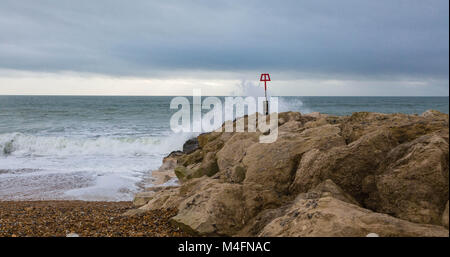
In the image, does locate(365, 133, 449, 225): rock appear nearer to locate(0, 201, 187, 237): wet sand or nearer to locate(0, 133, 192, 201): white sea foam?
locate(0, 201, 187, 237): wet sand

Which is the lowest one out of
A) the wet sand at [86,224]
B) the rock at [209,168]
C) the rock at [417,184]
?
the wet sand at [86,224]

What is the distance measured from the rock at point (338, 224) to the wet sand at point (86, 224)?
1.73m

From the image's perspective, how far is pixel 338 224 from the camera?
11.1 feet

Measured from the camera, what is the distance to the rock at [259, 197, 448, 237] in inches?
127

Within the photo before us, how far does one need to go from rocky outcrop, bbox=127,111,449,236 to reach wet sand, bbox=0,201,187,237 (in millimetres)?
446

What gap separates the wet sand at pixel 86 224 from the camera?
509cm

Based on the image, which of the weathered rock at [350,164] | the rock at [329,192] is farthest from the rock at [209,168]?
the rock at [329,192]

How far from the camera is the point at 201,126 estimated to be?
23.4 meters

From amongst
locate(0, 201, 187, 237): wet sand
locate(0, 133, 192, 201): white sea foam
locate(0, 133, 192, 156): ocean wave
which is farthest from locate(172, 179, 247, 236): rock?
locate(0, 133, 192, 156): ocean wave

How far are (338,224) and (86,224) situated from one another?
13.6ft

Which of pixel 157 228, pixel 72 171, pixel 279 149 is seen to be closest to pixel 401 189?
pixel 279 149

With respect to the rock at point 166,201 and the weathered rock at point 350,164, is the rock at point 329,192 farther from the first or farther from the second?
the rock at point 166,201
